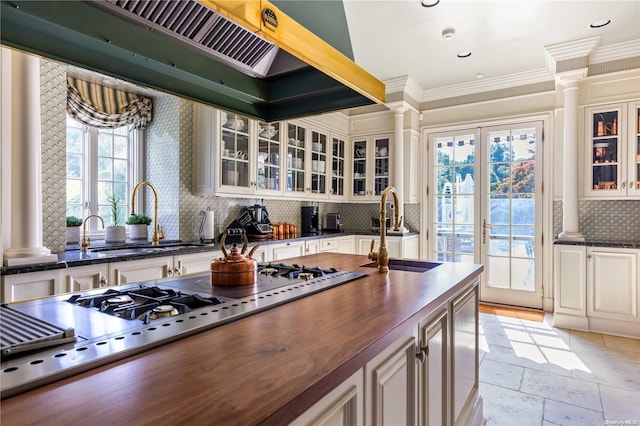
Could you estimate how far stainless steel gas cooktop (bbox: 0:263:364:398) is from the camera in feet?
2.37

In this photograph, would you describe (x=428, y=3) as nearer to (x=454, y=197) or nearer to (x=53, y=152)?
(x=454, y=197)

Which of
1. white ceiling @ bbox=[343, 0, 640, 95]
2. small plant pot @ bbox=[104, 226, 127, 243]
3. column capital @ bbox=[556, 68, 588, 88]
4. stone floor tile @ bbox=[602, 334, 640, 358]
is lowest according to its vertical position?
stone floor tile @ bbox=[602, 334, 640, 358]

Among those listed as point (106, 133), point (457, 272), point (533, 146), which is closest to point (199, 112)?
point (106, 133)

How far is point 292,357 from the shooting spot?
0.79 metres

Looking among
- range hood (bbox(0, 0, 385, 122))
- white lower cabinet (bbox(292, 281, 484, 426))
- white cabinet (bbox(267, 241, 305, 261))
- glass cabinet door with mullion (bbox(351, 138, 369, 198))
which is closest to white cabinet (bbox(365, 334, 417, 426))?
white lower cabinet (bbox(292, 281, 484, 426))

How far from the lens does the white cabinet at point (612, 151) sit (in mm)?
3604

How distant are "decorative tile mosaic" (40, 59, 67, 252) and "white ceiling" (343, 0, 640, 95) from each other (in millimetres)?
2281

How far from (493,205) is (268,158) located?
287 cm

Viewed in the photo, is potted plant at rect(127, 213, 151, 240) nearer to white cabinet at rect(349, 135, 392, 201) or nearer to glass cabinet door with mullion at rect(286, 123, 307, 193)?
glass cabinet door with mullion at rect(286, 123, 307, 193)

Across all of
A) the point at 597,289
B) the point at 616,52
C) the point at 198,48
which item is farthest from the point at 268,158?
the point at 616,52

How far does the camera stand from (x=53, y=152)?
2588 millimetres

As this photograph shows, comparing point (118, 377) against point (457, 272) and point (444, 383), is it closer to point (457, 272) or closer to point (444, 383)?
point (444, 383)

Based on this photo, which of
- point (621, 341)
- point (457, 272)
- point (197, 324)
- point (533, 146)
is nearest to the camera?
point (197, 324)

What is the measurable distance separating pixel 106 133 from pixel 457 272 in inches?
137
